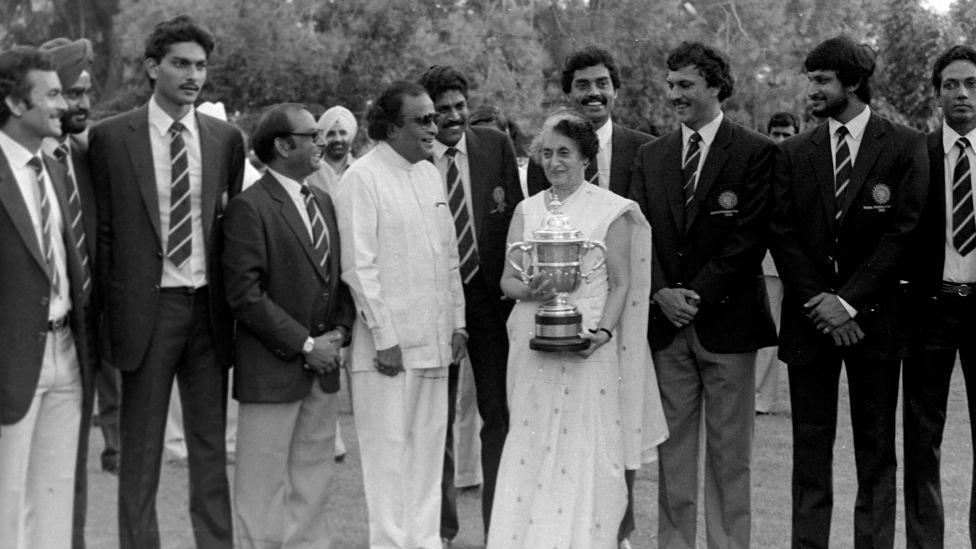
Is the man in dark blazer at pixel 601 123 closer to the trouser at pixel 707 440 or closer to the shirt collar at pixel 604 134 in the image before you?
the shirt collar at pixel 604 134

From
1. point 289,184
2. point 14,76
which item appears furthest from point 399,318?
point 14,76

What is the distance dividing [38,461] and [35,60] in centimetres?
172

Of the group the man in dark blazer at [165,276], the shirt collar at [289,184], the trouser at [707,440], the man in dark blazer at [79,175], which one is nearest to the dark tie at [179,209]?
the man in dark blazer at [165,276]

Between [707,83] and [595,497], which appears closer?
[595,497]

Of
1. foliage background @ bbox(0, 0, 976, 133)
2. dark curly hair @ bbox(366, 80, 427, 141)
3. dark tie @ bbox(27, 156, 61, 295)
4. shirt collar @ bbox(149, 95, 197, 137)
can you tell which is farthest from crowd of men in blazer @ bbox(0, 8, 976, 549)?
foliage background @ bbox(0, 0, 976, 133)

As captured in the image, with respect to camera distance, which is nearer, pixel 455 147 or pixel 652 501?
pixel 455 147

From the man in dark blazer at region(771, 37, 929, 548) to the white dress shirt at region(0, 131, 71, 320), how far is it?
11.4ft

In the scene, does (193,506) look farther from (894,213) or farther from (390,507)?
(894,213)

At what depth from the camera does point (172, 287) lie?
20.6 ft

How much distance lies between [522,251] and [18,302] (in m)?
2.44

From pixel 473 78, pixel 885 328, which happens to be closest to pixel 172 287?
pixel 885 328

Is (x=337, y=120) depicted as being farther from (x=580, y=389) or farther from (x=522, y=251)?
(x=580, y=389)

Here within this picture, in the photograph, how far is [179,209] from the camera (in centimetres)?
A: 629

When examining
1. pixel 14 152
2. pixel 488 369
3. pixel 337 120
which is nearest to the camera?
pixel 14 152
